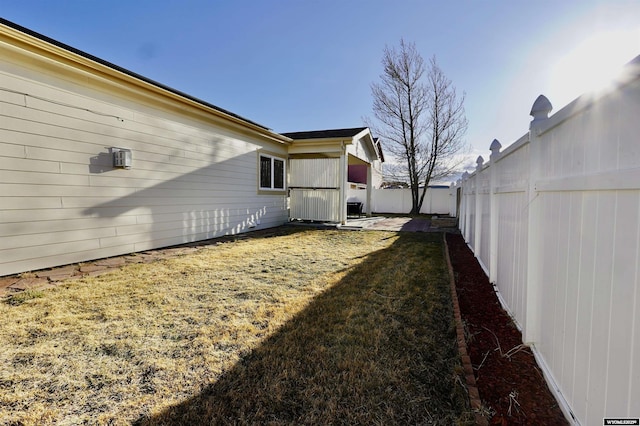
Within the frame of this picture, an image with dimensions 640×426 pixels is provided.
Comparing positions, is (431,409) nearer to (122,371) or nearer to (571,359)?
(571,359)

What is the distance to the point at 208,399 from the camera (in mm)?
1696

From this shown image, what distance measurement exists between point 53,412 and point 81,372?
380 millimetres

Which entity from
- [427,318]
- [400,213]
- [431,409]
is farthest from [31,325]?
[400,213]

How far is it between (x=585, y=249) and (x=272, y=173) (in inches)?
358

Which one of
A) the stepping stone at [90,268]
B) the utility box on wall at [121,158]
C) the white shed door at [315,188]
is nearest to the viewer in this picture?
the stepping stone at [90,268]

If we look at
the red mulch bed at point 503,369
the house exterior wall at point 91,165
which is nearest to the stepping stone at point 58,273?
the house exterior wall at point 91,165

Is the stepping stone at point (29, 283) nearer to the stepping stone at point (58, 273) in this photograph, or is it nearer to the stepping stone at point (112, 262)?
the stepping stone at point (58, 273)

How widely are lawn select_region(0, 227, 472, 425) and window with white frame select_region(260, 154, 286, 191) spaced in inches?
223

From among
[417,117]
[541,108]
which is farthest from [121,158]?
[417,117]

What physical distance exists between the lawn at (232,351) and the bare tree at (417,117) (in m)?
13.8

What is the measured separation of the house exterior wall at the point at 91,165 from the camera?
394cm

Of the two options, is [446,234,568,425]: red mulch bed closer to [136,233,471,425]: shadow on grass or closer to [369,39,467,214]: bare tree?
[136,233,471,425]: shadow on grass

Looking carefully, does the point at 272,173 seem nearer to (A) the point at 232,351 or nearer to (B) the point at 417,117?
(A) the point at 232,351

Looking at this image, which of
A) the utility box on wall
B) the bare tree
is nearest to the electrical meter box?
the utility box on wall
